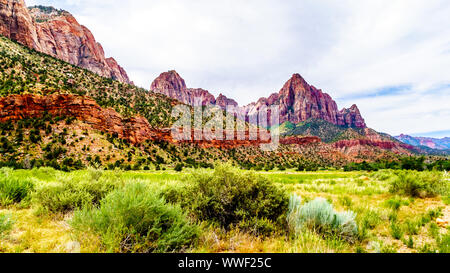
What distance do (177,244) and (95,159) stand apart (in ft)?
132

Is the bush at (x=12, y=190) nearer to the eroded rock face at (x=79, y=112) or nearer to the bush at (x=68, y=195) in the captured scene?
the bush at (x=68, y=195)

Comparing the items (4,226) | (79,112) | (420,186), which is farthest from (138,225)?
(79,112)

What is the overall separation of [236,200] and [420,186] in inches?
391

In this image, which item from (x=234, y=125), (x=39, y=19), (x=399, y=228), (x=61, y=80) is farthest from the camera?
(x=39, y=19)

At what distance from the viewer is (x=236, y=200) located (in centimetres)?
433

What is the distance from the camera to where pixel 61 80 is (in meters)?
47.4

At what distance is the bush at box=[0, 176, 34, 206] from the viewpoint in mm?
5839

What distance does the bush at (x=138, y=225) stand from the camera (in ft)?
9.61

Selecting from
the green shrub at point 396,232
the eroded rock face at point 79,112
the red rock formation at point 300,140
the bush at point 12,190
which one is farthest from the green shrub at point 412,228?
the red rock formation at point 300,140

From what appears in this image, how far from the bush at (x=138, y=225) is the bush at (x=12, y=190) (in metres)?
4.93

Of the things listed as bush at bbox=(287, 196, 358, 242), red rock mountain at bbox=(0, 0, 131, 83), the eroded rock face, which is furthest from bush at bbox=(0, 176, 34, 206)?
red rock mountain at bbox=(0, 0, 131, 83)

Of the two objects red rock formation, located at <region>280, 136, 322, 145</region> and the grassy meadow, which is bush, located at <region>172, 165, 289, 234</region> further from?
red rock formation, located at <region>280, 136, 322, 145</region>
